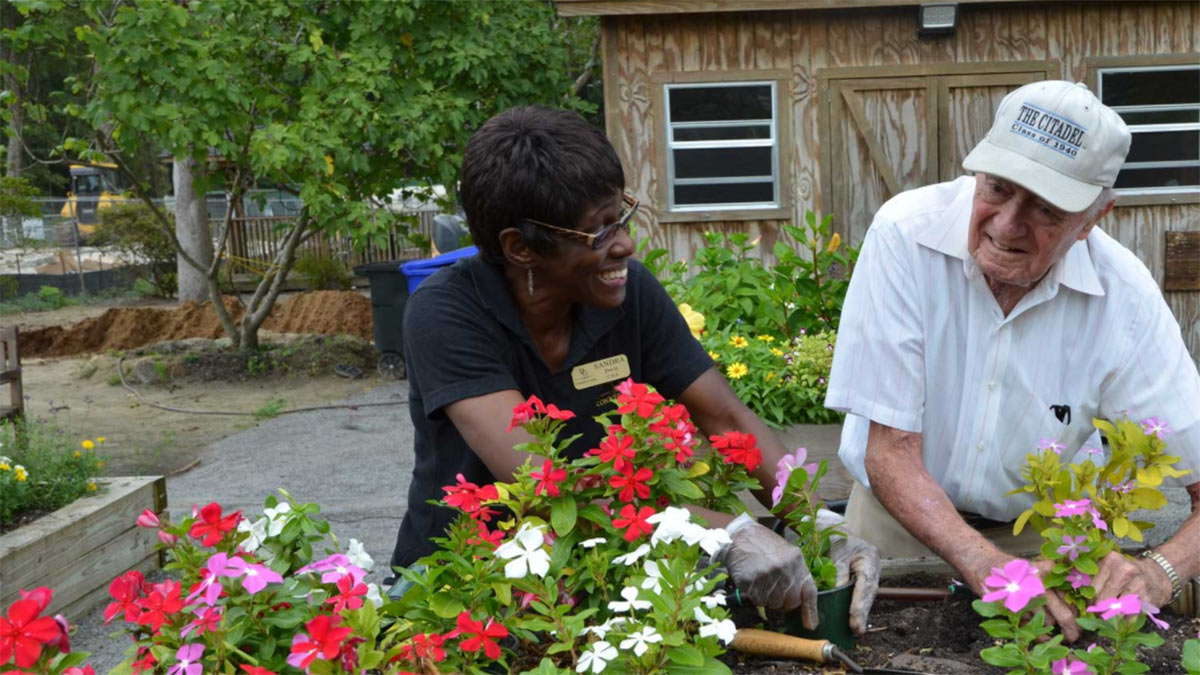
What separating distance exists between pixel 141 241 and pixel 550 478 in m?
17.1

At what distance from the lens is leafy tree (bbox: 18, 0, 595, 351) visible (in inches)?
361

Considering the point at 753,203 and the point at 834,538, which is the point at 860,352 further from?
the point at 753,203

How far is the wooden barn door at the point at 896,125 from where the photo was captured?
7832 mm

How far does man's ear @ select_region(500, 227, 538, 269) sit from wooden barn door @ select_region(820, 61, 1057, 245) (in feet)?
19.8

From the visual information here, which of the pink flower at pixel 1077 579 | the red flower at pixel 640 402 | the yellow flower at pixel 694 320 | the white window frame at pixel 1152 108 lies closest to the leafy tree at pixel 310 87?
the white window frame at pixel 1152 108

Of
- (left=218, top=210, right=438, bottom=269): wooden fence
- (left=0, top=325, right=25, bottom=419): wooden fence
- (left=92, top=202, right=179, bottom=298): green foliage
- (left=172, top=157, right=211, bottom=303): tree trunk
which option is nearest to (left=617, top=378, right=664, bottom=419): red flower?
(left=0, top=325, right=25, bottom=419): wooden fence

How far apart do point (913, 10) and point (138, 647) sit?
718 centimetres

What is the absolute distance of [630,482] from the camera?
1.64 m

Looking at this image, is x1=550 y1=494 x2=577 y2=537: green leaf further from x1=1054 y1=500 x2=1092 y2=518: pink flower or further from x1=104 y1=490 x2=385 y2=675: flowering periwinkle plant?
x1=1054 y1=500 x2=1092 y2=518: pink flower

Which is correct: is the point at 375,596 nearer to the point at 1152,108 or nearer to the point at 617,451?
the point at 617,451

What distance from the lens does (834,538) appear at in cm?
197

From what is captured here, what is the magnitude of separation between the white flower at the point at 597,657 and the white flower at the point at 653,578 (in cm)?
9

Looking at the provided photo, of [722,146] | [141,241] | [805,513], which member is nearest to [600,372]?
[805,513]

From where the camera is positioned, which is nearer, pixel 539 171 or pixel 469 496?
pixel 469 496
